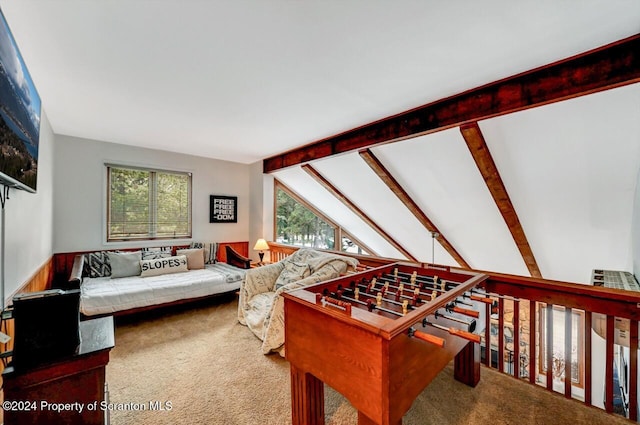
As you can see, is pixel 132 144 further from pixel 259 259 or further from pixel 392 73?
pixel 392 73

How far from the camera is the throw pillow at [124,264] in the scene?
3693 mm

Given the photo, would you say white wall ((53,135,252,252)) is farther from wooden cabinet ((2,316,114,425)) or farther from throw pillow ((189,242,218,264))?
wooden cabinet ((2,316,114,425))

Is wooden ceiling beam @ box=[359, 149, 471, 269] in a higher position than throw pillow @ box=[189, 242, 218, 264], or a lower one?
higher

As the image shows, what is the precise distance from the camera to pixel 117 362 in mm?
2414

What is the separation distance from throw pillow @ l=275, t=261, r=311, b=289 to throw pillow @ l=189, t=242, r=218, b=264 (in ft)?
6.15

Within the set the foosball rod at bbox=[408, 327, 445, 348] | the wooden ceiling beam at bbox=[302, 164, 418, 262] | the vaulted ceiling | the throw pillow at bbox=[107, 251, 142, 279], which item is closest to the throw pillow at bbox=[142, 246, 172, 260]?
the throw pillow at bbox=[107, 251, 142, 279]

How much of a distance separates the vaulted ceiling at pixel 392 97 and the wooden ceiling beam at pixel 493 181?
2 centimetres

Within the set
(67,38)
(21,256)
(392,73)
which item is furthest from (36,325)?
(392,73)

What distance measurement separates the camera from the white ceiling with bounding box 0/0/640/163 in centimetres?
149

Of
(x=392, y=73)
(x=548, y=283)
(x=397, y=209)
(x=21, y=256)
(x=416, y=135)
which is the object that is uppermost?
(x=392, y=73)

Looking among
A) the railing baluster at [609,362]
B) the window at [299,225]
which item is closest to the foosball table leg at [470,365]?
the railing baluster at [609,362]

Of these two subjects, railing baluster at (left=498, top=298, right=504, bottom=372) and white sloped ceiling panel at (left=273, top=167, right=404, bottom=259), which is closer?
railing baluster at (left=498, top=298, right=504, bottom=372)

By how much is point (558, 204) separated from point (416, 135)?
1.75 meters

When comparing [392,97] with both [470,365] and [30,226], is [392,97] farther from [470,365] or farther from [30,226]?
[30,226]
